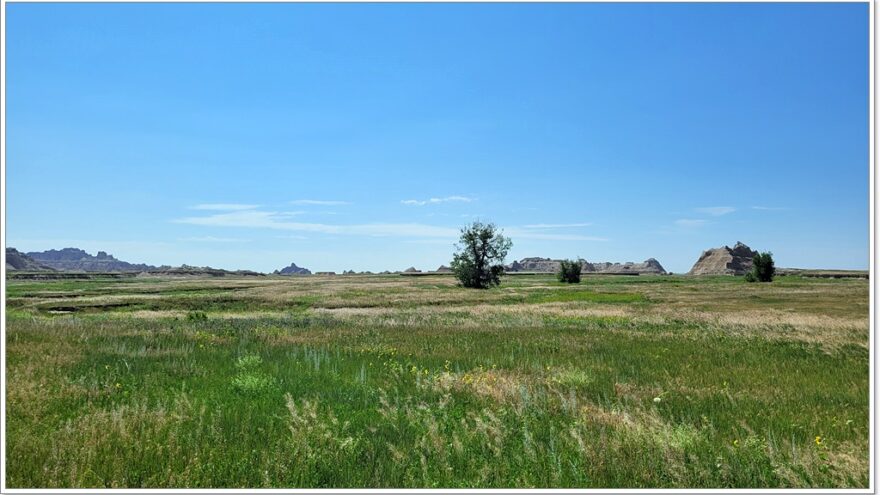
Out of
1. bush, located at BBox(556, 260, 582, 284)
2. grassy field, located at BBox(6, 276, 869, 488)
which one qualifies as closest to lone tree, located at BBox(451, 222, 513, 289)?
bush, located at BBox(556, 260, 582, 284)

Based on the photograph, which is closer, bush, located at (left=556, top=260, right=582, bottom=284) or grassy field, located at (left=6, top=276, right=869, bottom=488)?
grassy field, located at (left=6, top=276, right=869, bottom=488)

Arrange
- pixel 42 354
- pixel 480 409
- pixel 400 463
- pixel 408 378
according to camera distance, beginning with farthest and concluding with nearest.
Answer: pixel 42 354, pixel 408 378, pixel 480 409, pixel 400 463

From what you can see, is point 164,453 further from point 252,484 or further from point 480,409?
point 480,409

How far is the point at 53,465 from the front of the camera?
5.63 metres

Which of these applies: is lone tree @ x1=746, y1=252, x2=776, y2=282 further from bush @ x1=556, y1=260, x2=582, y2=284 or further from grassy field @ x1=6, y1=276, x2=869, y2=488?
grassy field @ x1=6, y1=276, x2=869, y2=488

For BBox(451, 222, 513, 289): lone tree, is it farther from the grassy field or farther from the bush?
the grassy field

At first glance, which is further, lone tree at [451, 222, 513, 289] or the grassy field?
lone tree at [451, 222, 513, 289]

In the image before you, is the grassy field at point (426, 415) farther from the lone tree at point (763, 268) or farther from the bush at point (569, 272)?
the lone tree at point (763, 268)

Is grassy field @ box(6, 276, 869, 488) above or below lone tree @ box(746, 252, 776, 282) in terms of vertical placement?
below

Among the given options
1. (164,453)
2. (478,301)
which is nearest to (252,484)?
(164,453)

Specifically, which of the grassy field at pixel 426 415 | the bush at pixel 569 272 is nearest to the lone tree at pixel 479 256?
the bush at pixel 569 272

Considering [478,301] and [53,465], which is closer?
[53,465]

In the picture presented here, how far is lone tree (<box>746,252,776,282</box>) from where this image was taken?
346ft

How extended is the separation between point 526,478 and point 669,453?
1.89 m
